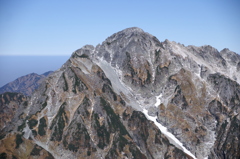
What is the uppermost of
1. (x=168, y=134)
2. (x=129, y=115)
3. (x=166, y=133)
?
(x=129, y=115)

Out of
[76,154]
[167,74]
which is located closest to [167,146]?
[76,154]

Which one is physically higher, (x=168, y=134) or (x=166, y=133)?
(x=166, y=133)

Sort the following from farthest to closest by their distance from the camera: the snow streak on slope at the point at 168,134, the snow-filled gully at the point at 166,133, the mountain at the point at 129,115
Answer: the snow-filled gully at the point at 166,133 < the snow streak on slope at the point at 168,134 < the mountain at the point at 129,115

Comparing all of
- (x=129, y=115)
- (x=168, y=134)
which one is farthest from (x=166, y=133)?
(x=129, y=115)

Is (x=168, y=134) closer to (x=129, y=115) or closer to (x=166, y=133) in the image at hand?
(x=166, y=133)

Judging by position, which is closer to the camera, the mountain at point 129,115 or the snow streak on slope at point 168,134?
the mountain at point 129,115

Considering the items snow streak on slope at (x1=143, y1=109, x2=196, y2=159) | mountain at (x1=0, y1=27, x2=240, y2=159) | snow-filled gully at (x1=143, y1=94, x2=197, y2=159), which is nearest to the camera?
mountain at (x1=0, y1=27, x2=240, y2=159)

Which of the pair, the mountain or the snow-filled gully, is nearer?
the mountain

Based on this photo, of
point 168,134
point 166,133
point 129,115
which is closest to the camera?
point 129,115
